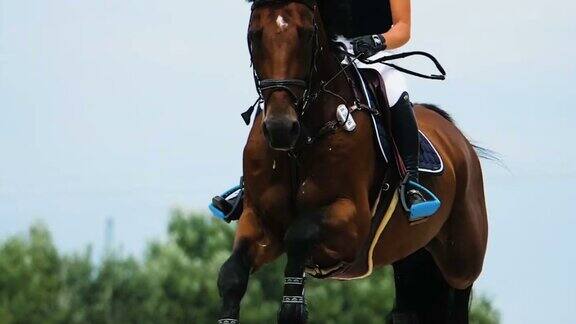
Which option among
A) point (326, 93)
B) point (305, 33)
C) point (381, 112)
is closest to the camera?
point (305, 33)

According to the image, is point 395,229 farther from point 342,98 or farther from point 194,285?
point 194,285

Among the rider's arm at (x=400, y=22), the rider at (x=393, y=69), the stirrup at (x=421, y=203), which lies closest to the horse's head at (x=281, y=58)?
the rider at (x=393, y=69)

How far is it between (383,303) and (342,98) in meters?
41.7

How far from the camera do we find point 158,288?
48.6m

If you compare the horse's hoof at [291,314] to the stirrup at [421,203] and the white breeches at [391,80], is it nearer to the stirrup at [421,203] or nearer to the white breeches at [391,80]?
the stirrup at [421,203]

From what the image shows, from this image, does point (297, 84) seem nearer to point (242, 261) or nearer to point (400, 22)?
point (242, 261)

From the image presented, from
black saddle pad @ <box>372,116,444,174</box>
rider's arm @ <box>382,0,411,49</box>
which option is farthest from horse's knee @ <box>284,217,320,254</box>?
rider's arm @ <box>382,0,411,49</box>

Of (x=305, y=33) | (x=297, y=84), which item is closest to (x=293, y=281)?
(x=297, y=84)

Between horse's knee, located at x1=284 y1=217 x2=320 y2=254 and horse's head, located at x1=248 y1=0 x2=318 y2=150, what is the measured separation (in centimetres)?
66

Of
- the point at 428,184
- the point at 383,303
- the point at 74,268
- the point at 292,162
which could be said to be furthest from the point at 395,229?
the point at 383,303

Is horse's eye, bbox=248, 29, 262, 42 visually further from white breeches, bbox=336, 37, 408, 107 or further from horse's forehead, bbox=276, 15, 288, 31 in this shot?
white breeches, bbox=336, 37, 408, 107

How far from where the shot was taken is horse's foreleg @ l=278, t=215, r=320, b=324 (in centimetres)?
939

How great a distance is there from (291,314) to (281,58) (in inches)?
63.2

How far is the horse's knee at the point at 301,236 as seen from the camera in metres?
9.47
